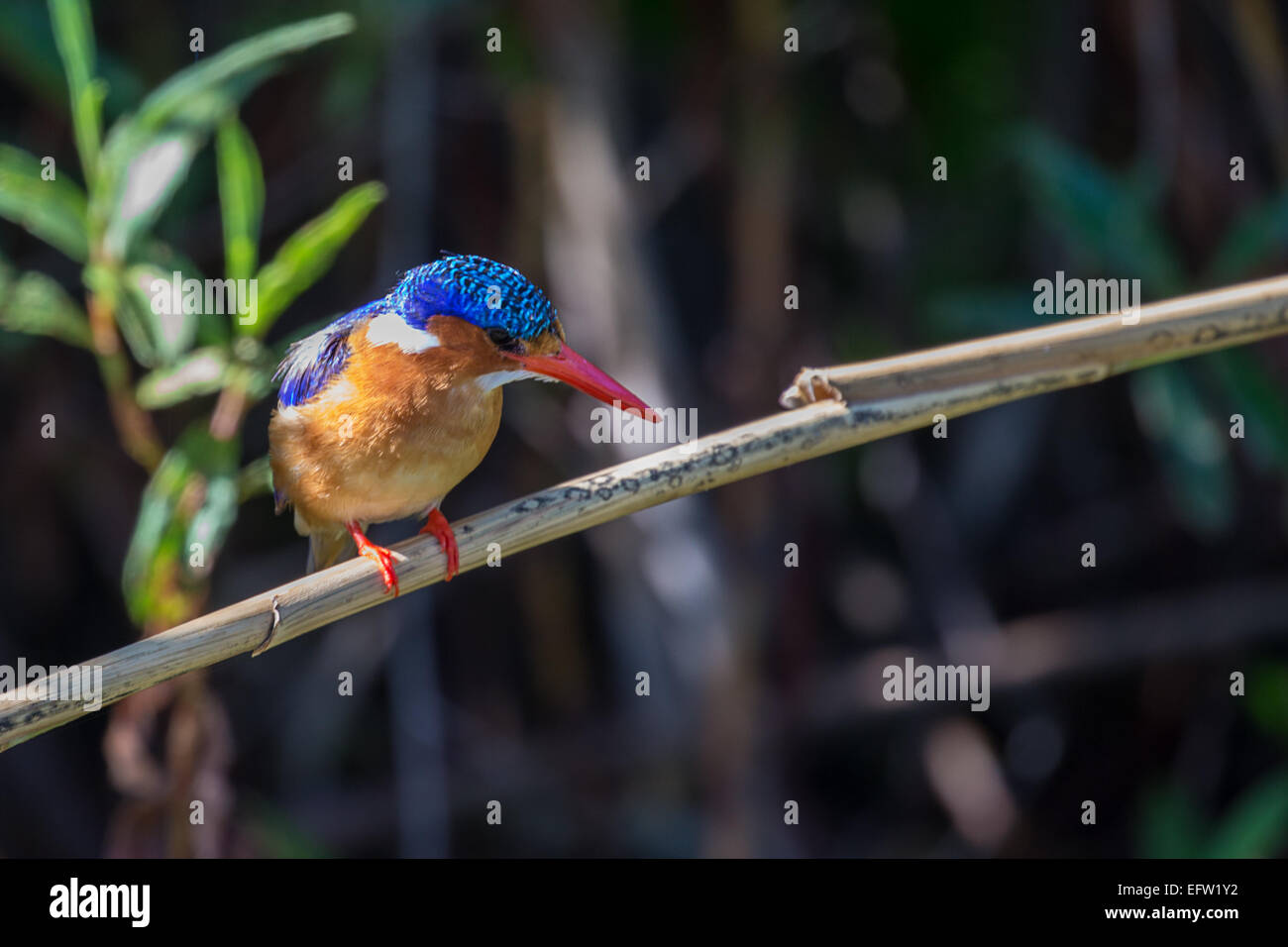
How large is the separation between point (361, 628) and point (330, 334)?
1.68 m

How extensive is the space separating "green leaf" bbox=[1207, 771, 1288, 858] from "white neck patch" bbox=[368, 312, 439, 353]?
8.44 feet

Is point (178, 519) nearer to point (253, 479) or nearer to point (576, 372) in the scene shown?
point (253, 479)

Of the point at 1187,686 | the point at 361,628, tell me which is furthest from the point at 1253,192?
the point at 361,628

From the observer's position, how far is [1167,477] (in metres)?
3.85

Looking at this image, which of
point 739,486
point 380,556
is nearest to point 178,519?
point 380,556

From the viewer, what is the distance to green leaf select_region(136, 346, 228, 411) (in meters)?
2.10

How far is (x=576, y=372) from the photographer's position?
7.07 feet

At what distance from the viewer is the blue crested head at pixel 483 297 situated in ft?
7.03

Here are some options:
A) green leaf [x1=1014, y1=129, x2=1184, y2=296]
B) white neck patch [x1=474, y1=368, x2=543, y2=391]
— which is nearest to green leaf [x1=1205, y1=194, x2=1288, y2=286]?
green leaf [x1=1014, y1=129, x2=1184, y2=296]
